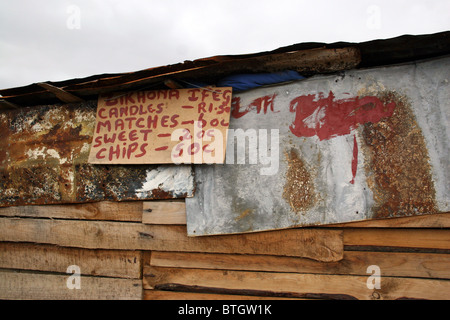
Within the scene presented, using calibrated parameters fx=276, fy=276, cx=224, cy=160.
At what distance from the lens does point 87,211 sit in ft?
8.79

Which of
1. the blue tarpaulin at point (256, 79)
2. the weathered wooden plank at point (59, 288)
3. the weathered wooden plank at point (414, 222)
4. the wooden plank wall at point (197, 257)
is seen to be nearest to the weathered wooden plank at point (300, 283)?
the wooden plank wall at point (197, 257)

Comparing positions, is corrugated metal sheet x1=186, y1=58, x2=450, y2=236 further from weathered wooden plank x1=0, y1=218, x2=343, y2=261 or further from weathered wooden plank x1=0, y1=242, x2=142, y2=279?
weathered wooden plank x1=0, y1=242, x2=142, y2=279

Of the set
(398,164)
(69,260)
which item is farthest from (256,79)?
(69,260)

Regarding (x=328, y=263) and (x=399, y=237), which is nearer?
(x=399, y=237)

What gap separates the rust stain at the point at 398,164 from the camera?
81.5 inches

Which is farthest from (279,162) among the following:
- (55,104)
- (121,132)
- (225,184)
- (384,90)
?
(55,104)

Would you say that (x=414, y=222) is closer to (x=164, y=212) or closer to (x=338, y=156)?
(x=338, y=156)

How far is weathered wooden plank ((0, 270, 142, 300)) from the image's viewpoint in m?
2.63

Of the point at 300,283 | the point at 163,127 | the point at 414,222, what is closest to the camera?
the point at 414,222

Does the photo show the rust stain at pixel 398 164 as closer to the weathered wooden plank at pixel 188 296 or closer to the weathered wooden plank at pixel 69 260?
the weathered wooden plank at pixel 188 296

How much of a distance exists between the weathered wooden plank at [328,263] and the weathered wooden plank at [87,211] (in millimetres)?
460

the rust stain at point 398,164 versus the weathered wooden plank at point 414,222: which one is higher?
the rust stain at point 398,164

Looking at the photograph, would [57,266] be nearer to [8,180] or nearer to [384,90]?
[8,180]

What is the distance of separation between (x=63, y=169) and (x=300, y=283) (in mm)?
2438
